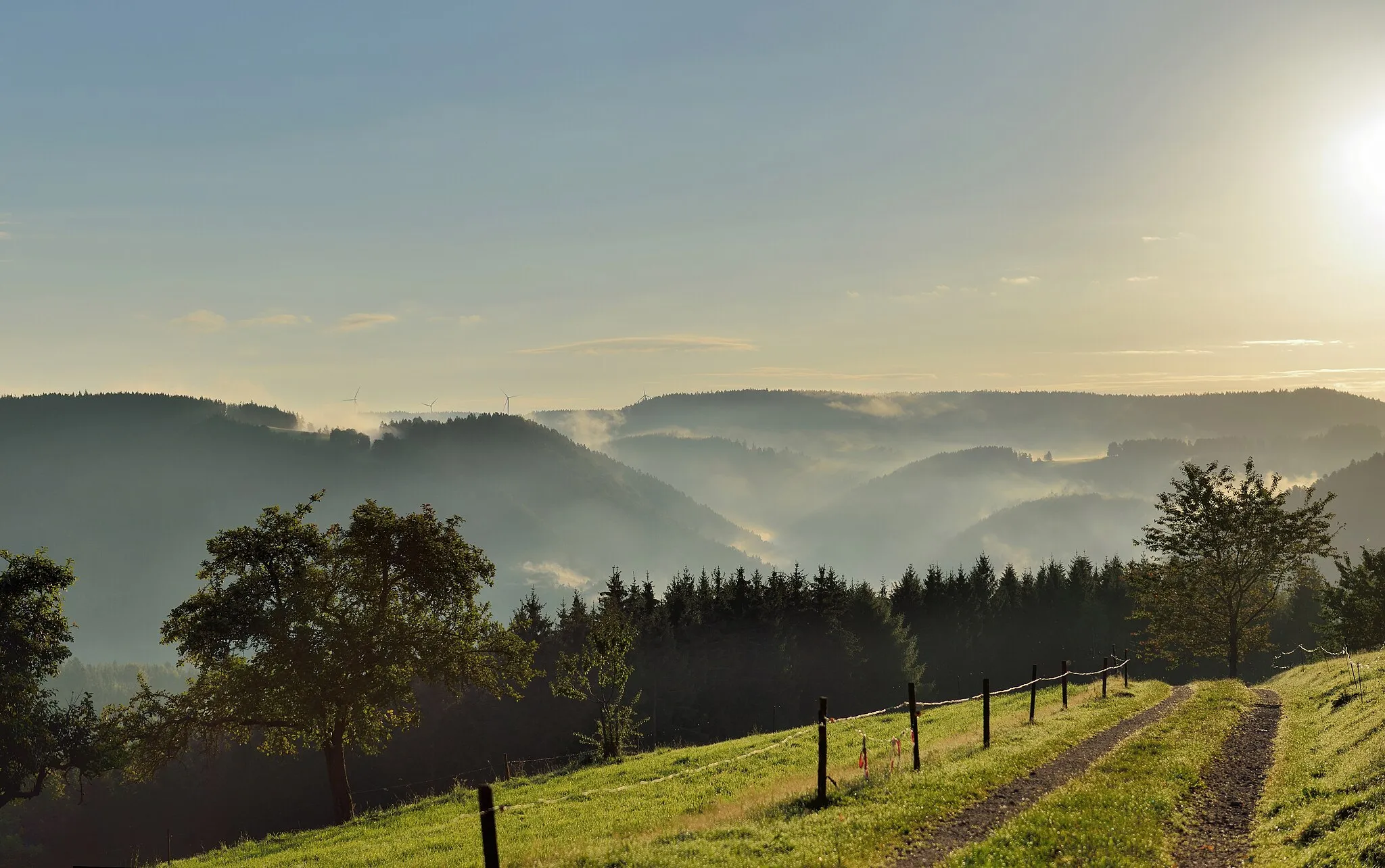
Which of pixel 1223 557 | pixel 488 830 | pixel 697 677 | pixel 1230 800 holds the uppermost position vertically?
pixel 488 830

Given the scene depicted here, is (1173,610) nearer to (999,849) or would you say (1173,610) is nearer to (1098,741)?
(1098,741)

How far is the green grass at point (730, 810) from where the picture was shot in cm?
1788

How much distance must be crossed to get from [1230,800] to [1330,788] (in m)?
2.42

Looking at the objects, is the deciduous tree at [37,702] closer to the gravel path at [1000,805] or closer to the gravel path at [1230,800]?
the gravel path at [1000,805]

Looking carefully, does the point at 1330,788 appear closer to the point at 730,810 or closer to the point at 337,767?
the point at 730,810

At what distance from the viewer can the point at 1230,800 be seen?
21812mm

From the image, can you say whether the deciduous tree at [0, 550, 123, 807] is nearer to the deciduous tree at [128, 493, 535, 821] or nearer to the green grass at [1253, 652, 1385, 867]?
the deciduous tree at [128, 493, 535, 821]

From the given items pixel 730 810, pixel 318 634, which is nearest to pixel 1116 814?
pixel 730 810

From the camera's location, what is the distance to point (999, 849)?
16859mm

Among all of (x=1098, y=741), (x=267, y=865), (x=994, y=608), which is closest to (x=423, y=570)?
(x=267, y=865)

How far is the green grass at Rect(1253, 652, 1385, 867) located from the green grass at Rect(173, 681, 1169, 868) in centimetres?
612

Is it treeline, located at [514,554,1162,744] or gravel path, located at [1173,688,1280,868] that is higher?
gravel path, located at [1173,688,1280,868]

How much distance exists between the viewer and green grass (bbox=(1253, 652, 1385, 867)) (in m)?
15.9

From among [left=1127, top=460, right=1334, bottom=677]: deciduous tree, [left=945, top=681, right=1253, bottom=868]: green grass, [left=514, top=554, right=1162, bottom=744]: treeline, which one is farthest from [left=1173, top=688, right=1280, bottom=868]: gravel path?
[left=514, top=554, right=1162, bottom=744]: treeline
